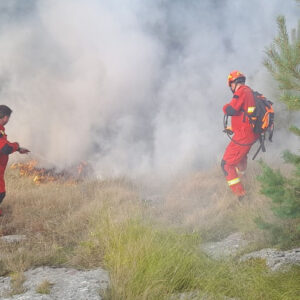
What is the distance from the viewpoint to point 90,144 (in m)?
9.04

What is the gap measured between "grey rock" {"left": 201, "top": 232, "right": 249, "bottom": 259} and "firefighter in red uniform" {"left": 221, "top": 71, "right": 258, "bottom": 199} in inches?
45.1

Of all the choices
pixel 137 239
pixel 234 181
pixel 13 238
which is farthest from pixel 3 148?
pixel 234 181

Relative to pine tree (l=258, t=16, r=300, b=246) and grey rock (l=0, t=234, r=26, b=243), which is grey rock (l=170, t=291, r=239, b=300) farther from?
grey rock (l=0, t=234, r=26, b=243)

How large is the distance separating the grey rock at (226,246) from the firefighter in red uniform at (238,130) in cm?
114

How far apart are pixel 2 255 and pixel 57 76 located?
7.11m

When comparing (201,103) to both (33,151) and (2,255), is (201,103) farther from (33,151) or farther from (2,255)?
(2,255)

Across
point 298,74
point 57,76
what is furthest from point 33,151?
point 298,74

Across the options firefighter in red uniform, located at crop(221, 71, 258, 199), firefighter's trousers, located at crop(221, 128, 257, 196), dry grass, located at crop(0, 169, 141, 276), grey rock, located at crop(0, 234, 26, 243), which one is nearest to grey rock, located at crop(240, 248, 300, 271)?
dry grass, located at crop(0, 169, 141, 276)

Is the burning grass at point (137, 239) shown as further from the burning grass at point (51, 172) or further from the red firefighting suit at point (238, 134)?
the burning grass at point (51, 172)

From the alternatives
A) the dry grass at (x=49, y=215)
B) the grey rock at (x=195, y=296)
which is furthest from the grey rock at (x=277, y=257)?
the dry grass at (x=49, y=215)

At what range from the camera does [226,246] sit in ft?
13.4

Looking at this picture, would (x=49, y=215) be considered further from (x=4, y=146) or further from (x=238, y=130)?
(x=238, y=130)

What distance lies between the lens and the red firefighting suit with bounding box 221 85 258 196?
5578 mm

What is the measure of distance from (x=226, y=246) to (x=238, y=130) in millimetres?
2164
